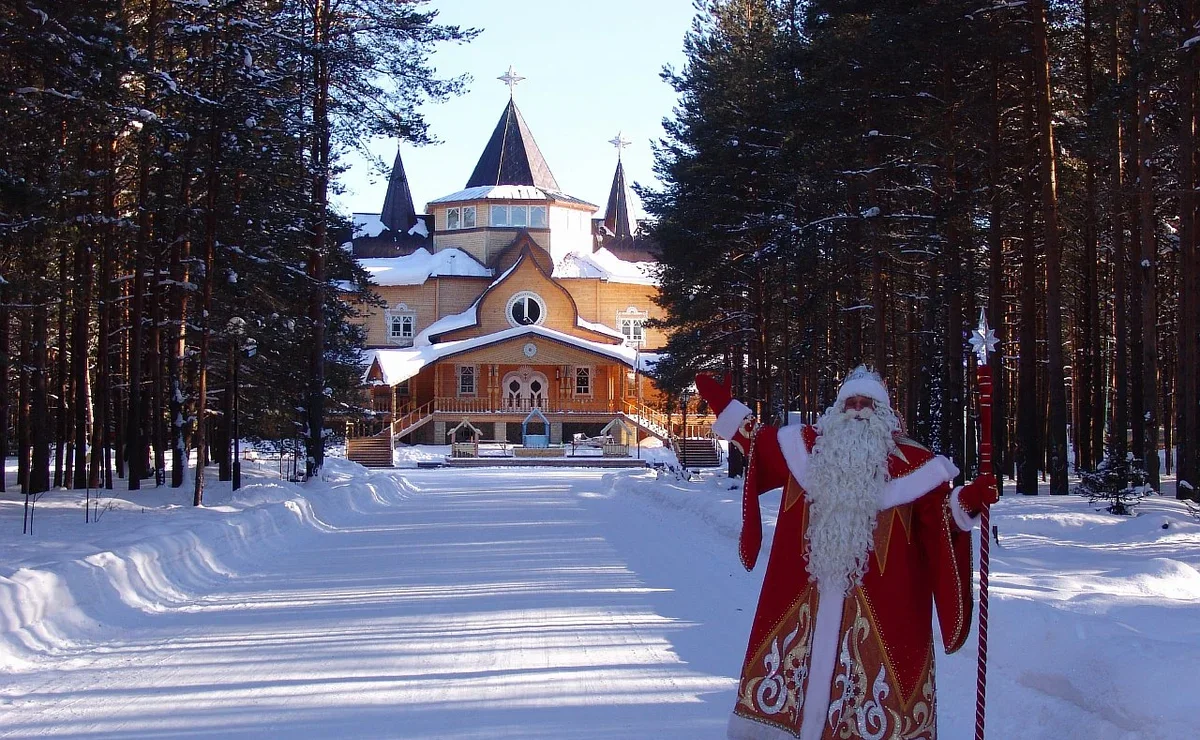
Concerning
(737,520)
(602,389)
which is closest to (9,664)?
(737,520)

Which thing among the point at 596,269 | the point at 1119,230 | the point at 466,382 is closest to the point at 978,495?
the point at 1119,230

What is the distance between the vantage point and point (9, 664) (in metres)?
7.15

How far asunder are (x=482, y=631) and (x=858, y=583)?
4.12 m

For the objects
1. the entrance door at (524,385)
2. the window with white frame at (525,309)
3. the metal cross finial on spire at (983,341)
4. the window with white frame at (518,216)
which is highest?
the window with white frame at (518,216)

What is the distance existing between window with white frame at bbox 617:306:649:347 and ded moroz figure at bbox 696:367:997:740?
6015 cm

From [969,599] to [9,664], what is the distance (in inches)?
222

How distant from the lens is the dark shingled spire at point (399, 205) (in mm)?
74562

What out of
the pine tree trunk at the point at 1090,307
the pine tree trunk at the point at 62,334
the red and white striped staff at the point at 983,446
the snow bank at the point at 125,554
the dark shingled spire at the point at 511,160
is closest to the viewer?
the red and white striped staff at the point at 983,446

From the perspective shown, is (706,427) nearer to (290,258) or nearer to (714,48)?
(714,48)

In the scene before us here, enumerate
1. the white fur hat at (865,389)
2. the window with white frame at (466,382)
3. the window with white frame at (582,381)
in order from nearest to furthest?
1. the white fur hat at (865,389)
2. the window with white frame at (582,381)
3. the window with white frame at (466,382)

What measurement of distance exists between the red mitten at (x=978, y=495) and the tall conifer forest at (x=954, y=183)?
11456mm

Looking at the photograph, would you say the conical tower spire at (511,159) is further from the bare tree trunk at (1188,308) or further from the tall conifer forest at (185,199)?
the bare tree trunk at (1188,308)

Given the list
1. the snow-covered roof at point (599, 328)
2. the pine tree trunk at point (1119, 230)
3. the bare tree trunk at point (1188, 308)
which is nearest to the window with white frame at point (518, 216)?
the snow-covered roof at point (599, 328)

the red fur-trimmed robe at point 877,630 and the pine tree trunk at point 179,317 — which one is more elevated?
the pine tree trunk at point 179,317
